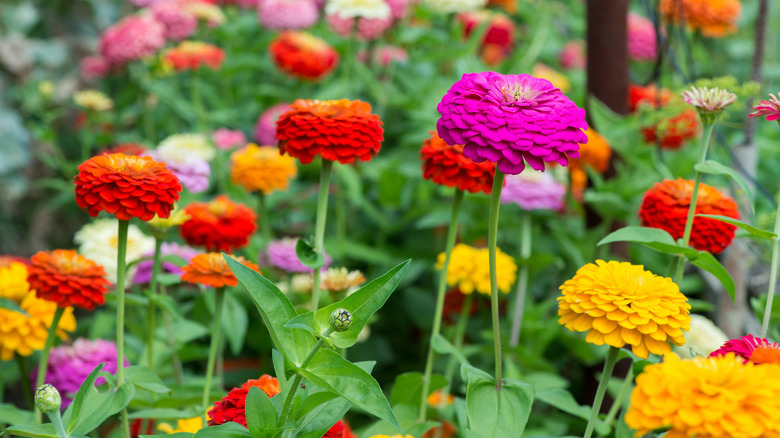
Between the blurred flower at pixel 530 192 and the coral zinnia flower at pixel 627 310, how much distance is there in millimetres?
801

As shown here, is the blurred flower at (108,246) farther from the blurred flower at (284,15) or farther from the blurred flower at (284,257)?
the blurred flower at (284,15)

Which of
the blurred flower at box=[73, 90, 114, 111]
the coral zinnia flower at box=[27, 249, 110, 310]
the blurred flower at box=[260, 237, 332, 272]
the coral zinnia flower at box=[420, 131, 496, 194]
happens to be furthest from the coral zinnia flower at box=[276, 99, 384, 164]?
the blurred flower at box=[73, 90, 114, 111]

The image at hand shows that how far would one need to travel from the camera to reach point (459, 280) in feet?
4.90

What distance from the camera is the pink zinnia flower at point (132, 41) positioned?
2.16 m

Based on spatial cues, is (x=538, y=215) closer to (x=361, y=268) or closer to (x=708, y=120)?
(x=361, y=268)

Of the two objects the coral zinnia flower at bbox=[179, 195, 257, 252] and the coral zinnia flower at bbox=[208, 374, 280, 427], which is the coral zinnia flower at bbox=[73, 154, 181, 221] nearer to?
the coral zinnia flower at bbox=[208, 374, 280, 427]

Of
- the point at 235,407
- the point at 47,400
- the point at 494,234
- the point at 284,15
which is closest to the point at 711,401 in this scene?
the point at 494,234

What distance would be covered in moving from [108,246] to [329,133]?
80cm

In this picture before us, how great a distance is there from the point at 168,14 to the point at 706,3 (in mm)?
1766

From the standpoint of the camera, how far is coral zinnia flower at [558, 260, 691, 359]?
2.62 ft

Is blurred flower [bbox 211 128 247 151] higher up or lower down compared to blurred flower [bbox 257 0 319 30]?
lower down

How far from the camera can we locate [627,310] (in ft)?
2.62

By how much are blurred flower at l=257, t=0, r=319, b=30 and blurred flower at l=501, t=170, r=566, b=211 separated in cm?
115

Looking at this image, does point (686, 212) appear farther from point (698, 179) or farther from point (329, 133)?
point (329, 133)
